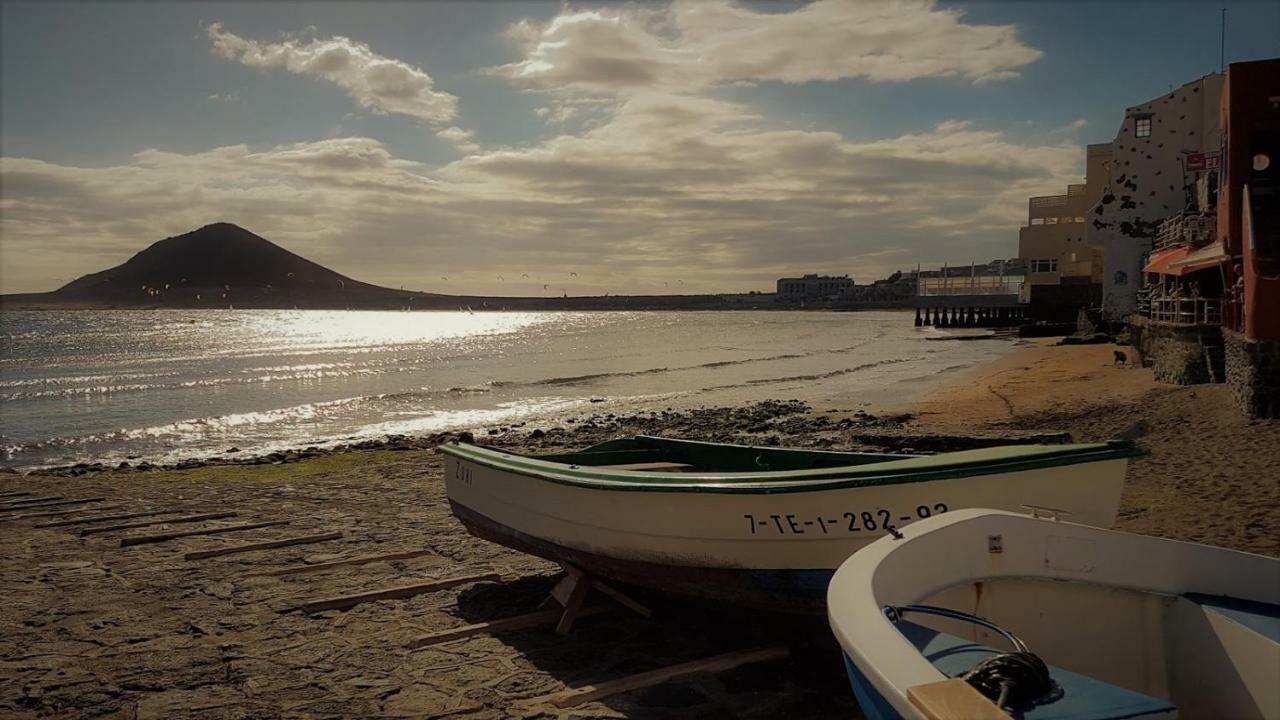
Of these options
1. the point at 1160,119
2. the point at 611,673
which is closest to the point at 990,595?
the point at 611,673

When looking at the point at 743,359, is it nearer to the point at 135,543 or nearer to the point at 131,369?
the point at 131,369

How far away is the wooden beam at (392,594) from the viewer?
776 centimetres

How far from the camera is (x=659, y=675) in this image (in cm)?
612

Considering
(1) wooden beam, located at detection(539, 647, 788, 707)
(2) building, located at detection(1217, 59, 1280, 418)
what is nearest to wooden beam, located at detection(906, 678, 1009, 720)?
(1) wooden beam, located at detection(539, 647, 788, 707)

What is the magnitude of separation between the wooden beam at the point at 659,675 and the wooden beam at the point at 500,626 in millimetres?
1359

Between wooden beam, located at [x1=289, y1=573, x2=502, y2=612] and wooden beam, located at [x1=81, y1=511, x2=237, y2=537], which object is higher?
wooden beam, located at [x1=289, y1=573, x2=502, y2=612]

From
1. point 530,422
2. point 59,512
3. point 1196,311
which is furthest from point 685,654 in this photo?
point 530,422

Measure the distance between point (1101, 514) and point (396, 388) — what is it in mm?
35890

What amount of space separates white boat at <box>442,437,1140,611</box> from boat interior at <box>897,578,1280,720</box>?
144 centimetres

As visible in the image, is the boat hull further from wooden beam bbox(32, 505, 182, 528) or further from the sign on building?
the sign on building

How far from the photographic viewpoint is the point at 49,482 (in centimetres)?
1633

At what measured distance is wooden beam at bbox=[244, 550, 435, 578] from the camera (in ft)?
29.1

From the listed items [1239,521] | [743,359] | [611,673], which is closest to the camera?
[611,673]

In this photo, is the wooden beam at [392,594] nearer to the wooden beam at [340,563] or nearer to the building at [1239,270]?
the wooden beam at [340,563]
